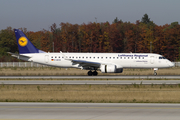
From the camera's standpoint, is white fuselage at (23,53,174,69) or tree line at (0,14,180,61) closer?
white fuselage at (23,53,174,69)

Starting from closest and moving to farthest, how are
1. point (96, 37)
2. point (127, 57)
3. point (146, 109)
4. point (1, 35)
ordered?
point (146, 109), point (127, 57), point (96, 37), point (1, 35)

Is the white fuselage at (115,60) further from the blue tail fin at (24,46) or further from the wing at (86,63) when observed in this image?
the blue tail fin at (24,46)

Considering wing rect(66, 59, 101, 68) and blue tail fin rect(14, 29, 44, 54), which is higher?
blue tail fin rect(14, 29, 44, 54)

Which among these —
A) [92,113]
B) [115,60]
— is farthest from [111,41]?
[92,113]

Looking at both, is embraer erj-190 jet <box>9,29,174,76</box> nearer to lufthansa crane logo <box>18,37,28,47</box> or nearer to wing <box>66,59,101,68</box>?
wing <box>66,59,101,68</box>

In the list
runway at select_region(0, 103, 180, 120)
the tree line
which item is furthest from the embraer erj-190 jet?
the tree line

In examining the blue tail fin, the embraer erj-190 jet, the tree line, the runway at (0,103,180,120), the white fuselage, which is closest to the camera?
the runway at (0,103,180,120)

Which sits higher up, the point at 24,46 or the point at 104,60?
the point at 24,46

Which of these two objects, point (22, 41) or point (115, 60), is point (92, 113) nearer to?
point (115, 60)

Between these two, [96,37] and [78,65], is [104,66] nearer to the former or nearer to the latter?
[78,65]

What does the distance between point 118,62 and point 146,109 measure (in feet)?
84.4

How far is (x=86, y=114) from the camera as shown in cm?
1228

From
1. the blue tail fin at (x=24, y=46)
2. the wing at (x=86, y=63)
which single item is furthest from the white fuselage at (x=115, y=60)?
the blue tail fin at (x=24, y=46)

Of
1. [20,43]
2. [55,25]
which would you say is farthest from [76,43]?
[20,43]
